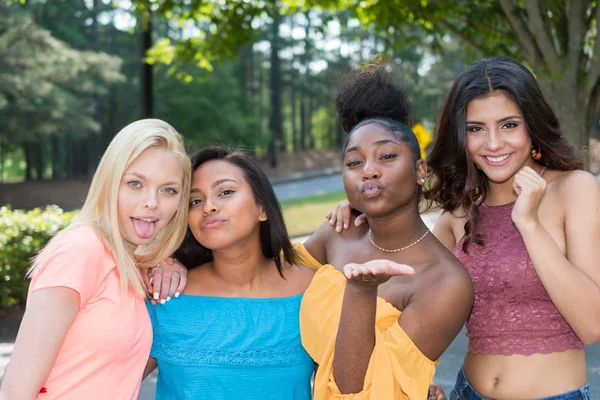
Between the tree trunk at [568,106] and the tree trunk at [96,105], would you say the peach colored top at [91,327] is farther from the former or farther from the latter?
the tree trunk at [96,105]

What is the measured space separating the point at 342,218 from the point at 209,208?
2.28ft

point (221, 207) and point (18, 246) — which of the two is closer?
point (221, 207)

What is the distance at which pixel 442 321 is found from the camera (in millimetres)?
2594

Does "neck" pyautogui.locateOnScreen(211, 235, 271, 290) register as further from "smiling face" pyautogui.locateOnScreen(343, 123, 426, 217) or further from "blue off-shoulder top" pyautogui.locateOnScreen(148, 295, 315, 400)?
"smiling face" pyautogui.locateOnScreen(343, 123, 426, 217)

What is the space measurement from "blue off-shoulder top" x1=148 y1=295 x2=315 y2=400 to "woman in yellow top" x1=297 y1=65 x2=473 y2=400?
0.39 feet

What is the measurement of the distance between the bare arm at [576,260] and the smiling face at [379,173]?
48 centimetres

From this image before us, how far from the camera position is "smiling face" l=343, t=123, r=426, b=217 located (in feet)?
9.27

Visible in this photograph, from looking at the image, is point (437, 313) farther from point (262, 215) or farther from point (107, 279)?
point (107, 279)

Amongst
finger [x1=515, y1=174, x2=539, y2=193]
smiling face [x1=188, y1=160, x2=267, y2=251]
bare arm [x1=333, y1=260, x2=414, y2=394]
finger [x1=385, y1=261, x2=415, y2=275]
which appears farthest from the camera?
smiling face [x1=188, y1=160, x2=267, y2=251]

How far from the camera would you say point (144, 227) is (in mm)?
2904


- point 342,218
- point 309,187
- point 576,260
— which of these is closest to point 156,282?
point 342,218

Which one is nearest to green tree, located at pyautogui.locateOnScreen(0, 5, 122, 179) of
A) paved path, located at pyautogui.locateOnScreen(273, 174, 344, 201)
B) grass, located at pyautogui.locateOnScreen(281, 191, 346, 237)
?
paved path, located at pyautogui.locateOnScreen(273, 174, 344, 201)

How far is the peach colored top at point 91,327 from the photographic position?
8.22ft

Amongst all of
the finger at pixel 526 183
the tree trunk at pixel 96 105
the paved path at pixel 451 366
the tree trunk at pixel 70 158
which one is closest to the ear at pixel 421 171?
the finger at pixel 526 183
